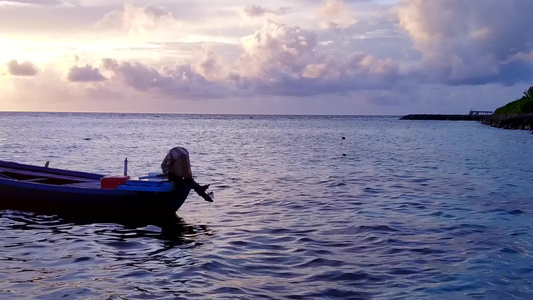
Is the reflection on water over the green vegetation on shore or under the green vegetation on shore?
under

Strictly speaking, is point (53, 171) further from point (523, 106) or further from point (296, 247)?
point (523, 106)

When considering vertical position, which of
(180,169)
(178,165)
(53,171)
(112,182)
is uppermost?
(178,165)

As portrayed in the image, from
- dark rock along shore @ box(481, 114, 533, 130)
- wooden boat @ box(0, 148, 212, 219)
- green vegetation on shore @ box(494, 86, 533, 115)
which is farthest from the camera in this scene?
green vegetation on shore @ box(494, 86, 533, 115)

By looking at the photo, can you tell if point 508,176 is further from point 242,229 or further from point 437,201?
point 242,229

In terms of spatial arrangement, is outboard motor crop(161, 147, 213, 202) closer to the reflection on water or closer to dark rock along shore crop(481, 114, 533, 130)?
the reflection on water

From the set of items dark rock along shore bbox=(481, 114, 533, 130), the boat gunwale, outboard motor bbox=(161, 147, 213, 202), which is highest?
dark rock along shore bbox=(481, 114, 533, 130)

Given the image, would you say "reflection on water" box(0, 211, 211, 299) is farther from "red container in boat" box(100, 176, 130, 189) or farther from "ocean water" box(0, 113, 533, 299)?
"red container in boat" box(100, 176, 130, 189)

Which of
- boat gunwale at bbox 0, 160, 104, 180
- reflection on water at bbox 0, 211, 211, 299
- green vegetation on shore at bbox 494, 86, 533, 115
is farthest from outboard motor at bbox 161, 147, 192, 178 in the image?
green vegetation on shore at bbox 494, 86, 533, 115

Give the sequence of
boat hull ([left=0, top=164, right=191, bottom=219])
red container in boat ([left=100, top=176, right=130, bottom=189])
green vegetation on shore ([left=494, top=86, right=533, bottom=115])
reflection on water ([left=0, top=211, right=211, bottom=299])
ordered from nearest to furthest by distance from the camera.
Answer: reflection on water ([left=0, top=211, right=211, bottom=299]), boat hull ([left=0, top=164, right=191, bottom=219]), red container in boat ([left=100, top=176, right=130, bottom=189]), green vegetation on shore ([left=494, top=86, right=533, bottom=115])

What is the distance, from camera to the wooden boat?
15633 millimetres

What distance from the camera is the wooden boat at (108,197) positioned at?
1563 centimetres

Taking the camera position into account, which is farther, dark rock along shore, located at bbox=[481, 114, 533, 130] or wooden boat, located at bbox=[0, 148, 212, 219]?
dark rock along shore, located at bbox=[481, 114, 533, 130]

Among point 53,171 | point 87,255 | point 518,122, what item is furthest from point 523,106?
point 87,255

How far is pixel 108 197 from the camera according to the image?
52.1 ft
